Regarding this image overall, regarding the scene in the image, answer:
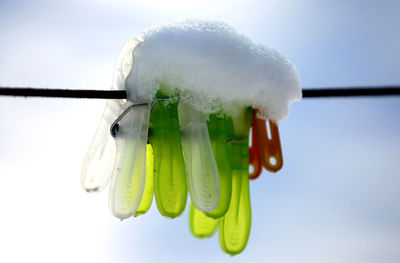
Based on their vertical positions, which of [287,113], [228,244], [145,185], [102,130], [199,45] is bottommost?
[228,244]

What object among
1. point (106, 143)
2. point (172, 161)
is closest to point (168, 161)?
point (172, 161)

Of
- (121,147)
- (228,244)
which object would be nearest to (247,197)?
(228,244)

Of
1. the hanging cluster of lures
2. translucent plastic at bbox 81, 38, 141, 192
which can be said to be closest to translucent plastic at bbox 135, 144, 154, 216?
the hanging cluster of lures

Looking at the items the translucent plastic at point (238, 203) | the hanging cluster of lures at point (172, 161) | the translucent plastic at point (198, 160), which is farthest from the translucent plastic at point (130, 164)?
the translucent plastic at point (238, 203)

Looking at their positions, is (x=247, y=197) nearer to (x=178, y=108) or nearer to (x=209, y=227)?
(x=209, y=227)

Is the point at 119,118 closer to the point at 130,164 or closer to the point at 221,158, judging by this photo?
the point at 130,164

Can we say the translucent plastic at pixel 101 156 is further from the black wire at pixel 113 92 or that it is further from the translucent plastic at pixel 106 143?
the black wire at pixel 113 92

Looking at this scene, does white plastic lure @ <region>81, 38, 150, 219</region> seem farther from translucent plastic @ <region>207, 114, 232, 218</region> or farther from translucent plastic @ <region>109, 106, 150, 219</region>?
translucent plastic @ <region>207, 114, 232, 218</region>
